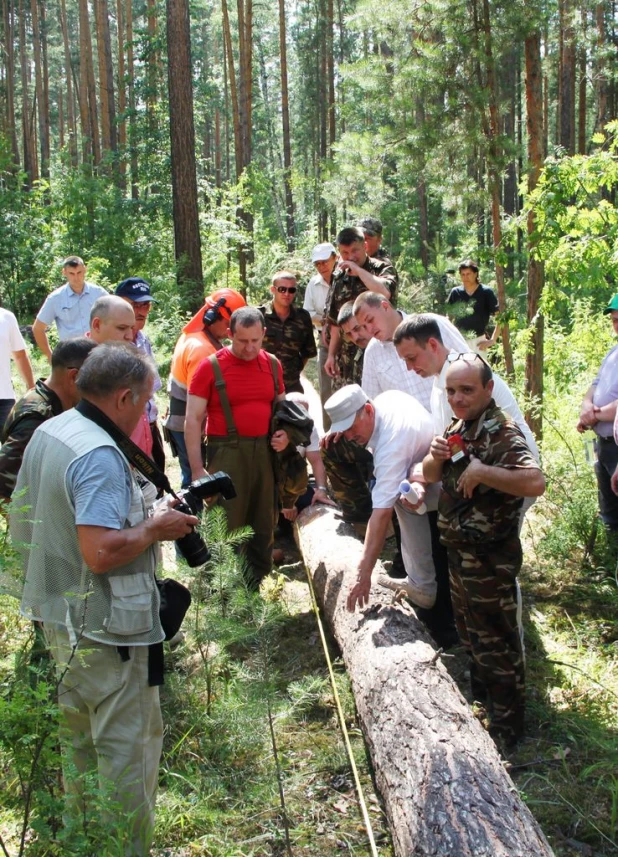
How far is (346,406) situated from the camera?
4.19 m

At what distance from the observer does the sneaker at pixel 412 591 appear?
4438mm

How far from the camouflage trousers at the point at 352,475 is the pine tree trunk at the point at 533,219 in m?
1.75

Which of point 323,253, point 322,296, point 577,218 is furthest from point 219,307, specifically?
point 577,218

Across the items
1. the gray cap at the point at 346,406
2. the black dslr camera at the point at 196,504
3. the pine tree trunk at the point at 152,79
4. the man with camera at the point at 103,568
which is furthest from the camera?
the pine tree trunk at the point at 152,79

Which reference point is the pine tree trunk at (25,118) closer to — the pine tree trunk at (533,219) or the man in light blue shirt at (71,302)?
the man in light blue shirt at (71,302)

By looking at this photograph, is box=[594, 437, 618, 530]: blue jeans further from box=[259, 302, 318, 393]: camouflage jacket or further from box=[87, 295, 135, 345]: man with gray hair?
box=[87, 295, 135, 345]: man with gray hair

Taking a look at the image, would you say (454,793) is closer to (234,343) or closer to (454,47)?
(234,343)

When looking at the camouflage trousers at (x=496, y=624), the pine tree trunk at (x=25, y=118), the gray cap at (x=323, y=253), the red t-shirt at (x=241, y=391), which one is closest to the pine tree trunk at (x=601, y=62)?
the gray cap at (x=323, y=253)

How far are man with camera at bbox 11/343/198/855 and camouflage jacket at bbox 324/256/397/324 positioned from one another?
13.6 ft

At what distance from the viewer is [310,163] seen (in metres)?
46.1

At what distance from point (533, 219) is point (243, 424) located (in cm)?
320

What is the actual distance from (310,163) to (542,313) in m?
42.3

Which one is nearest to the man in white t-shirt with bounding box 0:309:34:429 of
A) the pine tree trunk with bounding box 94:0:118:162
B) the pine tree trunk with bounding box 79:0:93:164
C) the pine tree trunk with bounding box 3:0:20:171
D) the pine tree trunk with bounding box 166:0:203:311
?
the pine tree trunk with bounding box 166:0:203:311

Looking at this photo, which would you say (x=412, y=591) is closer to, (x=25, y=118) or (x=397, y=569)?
(x=397, y=569)
